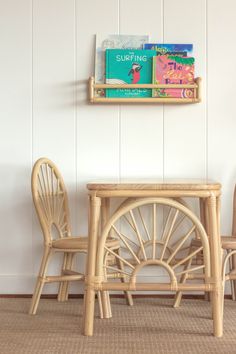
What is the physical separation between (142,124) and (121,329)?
1130mm

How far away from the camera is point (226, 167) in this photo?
298 centimetres

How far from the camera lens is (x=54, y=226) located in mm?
2943

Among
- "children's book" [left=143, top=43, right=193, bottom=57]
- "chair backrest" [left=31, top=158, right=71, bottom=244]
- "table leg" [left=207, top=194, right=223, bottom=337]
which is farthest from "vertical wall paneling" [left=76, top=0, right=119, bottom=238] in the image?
"table leg" [left=207, top=194, right=223, bottom=337]

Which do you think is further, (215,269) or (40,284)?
(40,284)

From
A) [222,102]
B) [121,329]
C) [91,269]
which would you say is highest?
[222,102]

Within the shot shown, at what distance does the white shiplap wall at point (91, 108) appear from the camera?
2965 millimetres

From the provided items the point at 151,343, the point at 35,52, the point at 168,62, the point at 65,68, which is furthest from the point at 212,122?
the point at 151,343

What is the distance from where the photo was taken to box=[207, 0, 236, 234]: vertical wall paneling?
2971 millimetres

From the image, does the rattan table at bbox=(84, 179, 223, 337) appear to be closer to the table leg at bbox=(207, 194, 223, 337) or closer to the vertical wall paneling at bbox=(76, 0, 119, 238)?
the table leg at bbox=(207, 194, 223, 337)

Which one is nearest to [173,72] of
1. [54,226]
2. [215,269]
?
[54,226]

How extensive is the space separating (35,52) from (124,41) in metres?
0.48

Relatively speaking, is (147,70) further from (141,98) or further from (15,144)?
(15,144)

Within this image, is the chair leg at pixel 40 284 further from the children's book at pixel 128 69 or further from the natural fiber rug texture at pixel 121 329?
the children's book at pixel 128 69

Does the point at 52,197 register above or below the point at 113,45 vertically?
below
